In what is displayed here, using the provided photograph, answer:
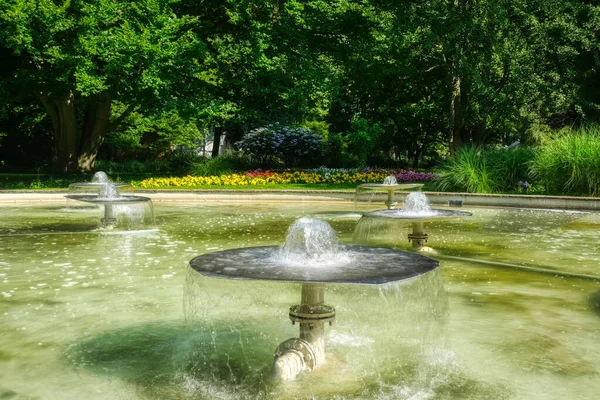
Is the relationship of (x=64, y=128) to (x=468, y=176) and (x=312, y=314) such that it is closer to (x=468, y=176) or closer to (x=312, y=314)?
(x=468, y=176)

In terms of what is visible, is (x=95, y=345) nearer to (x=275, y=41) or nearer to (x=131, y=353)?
(x=131, y=353)

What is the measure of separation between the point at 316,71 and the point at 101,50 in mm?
9675

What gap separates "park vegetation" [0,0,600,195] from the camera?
25.8 metres

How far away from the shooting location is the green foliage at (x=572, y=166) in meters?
20.8

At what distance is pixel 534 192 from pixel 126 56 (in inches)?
615

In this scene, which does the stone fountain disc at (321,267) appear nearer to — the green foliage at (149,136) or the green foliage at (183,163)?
the green foliage at (183,163)

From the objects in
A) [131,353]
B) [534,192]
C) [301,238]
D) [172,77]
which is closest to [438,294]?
[301,238]

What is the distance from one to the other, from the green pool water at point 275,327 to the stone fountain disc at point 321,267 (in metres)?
0.57

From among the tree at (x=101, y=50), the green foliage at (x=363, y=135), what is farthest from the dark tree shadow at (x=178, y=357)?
the green foliage at (x=363, y=135)

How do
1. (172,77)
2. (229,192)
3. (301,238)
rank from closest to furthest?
(301,238) < (229,192) < (172,77)

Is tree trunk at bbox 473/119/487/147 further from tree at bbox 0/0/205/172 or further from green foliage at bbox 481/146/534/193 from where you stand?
tree at bbox 0/0/205/172

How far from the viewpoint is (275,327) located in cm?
735

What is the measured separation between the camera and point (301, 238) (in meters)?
6.12

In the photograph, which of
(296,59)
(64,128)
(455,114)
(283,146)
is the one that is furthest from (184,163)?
(455,114)
